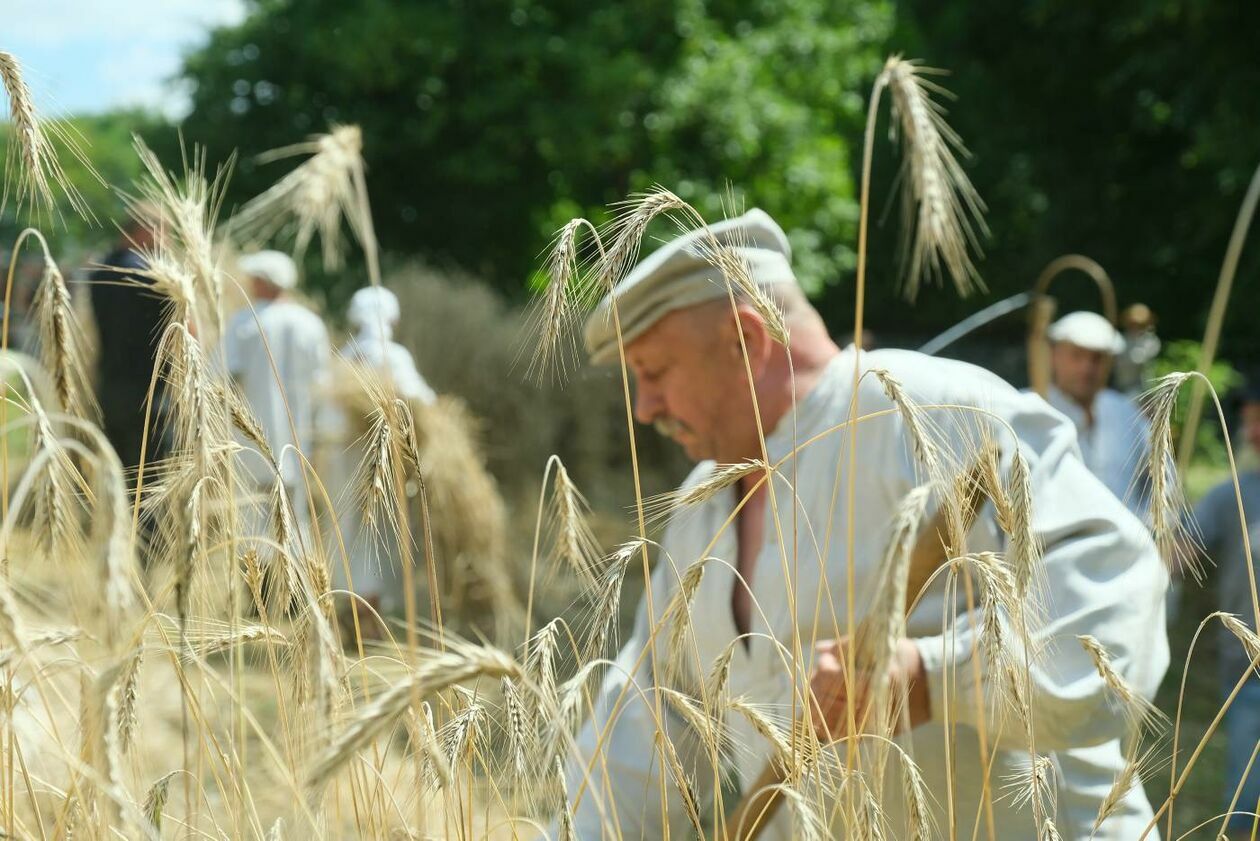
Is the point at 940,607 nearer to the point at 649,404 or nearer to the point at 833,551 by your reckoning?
the point at 833,551

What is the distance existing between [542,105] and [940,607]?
1554 centimetres

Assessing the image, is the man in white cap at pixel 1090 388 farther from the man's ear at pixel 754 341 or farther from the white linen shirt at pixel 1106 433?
the man's ear at pixel 754 341

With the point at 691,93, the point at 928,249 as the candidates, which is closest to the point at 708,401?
the point at 928,249

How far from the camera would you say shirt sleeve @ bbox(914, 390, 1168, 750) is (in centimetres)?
161

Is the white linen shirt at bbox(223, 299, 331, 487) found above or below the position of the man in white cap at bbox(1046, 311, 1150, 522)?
above

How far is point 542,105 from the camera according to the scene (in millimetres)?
16766

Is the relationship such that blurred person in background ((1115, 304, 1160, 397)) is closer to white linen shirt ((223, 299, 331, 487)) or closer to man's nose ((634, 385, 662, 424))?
white linen shirt ((223, 299, 331, 487))

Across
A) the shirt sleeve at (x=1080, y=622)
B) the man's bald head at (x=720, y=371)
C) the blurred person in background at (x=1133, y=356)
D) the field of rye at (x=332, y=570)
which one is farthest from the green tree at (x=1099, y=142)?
the field of rye at (x=332, y=570)

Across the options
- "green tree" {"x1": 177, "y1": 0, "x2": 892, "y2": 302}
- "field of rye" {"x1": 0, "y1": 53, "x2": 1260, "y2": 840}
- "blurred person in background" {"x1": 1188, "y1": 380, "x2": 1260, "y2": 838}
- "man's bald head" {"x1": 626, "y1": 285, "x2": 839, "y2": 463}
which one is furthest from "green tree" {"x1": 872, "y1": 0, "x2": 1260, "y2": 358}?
"field of rye" {"x1": 0, "y1": 53, "x2": 1260, "y2": 840}

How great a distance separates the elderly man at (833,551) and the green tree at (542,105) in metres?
14.7

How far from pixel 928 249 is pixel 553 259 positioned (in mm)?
388

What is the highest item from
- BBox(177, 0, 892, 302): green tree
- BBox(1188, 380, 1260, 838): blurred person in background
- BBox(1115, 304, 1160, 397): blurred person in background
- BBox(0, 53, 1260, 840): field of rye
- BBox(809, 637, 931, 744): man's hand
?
BBox(177, 0, 892, 302): green tree

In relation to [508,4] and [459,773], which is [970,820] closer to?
[459,773]

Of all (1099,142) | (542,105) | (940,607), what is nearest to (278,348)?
(940,607)
